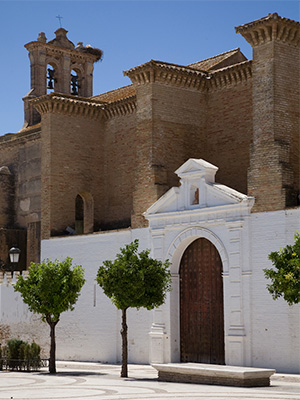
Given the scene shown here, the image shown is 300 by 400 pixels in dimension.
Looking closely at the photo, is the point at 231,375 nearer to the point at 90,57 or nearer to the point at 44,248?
the point at 44,248

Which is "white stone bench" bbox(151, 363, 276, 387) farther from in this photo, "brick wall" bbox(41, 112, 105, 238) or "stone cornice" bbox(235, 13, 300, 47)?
"brick wall" bbox(41, 112, 105, 238)

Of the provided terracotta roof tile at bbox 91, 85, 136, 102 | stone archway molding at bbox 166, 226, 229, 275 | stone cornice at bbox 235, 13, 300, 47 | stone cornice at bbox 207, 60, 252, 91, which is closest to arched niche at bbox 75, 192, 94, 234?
terracotta roof tile at bbox 91, 85, 136, 102

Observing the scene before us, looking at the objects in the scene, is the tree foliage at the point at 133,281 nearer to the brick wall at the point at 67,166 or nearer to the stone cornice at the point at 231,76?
the stone cornice at the point at 231,76

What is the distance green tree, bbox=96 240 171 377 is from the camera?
17766 millimetres

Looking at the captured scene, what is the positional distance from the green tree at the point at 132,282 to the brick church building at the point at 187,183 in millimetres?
2373

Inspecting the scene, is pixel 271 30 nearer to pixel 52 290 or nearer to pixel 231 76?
pixel 231 76

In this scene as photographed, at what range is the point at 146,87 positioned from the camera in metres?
22.7

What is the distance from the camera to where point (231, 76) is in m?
22.9

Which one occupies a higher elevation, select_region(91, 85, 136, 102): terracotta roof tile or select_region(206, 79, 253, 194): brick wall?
select_region(91, 85, 136, 102): terracotta roof tile

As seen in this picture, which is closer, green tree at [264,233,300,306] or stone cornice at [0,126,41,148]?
green tree at [264,233,300,306]

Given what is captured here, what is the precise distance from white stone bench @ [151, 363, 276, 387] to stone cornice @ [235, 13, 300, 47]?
342 inches

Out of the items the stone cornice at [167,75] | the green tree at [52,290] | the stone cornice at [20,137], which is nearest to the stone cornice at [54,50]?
the stone cornice at [20,137]

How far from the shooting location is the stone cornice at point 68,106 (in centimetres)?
2597

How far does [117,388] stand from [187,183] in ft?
24.1
